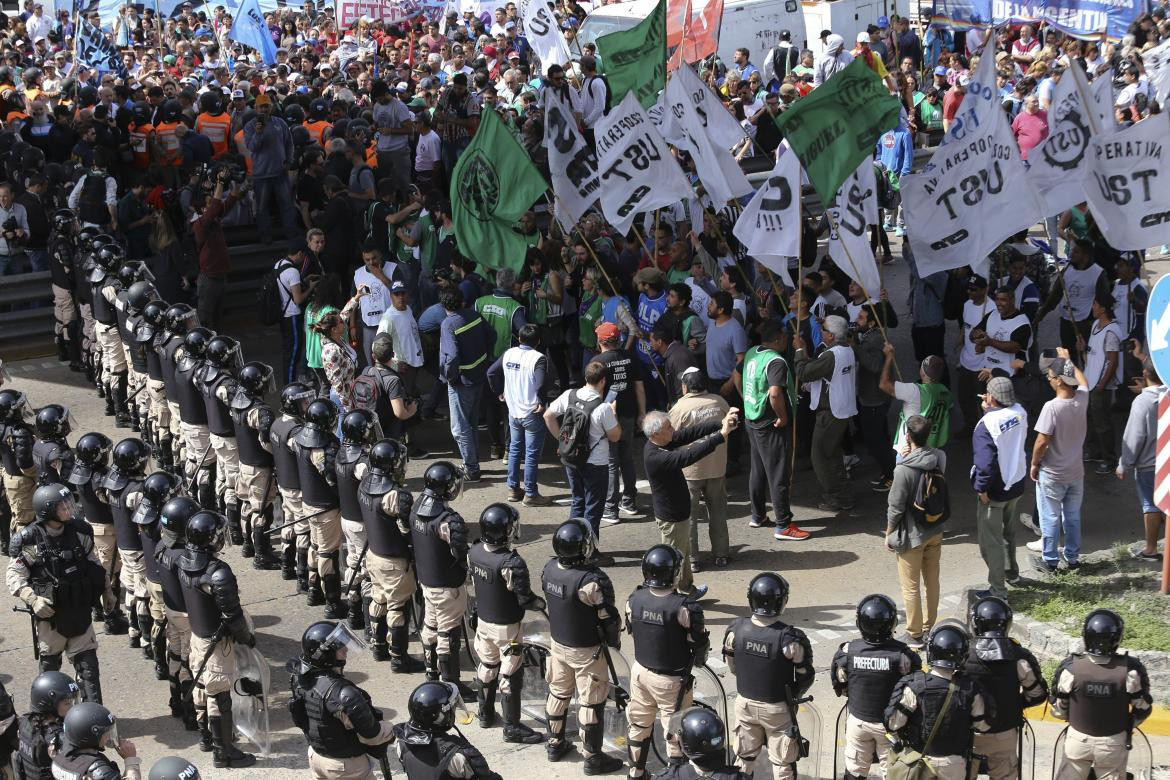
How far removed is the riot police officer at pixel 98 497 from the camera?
1046 centimetres

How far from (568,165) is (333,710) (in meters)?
7.96

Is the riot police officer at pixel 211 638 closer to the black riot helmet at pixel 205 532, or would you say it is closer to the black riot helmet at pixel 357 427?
the black riot helmet at pixel 205 532

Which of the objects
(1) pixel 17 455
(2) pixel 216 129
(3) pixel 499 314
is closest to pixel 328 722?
(1) pixel 17 455

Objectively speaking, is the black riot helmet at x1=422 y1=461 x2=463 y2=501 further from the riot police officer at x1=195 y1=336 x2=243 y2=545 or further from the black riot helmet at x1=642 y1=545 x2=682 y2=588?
the riot police officer at x1=195 y1=336 x2=243 y2=545

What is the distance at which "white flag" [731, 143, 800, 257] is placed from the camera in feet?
41.5

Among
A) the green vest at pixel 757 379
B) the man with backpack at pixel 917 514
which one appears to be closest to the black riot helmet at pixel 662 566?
the man with backpack at pixel 917 514

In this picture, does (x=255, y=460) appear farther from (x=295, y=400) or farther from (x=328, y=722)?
(x=328, y=722)

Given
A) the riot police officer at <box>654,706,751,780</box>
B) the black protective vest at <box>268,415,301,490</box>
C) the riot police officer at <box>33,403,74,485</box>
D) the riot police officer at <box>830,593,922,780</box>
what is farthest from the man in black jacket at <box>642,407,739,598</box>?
Result: the riot police officer at <box>33,403,74,485</box>

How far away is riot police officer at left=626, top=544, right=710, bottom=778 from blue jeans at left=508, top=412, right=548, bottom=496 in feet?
14.1

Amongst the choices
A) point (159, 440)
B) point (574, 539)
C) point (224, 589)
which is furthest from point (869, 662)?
point (159, 440)

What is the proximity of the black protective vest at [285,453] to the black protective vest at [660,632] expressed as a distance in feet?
11.8

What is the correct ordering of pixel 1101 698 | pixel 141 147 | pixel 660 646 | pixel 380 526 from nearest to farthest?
pixel 1101 698, pixel 660 646, pixel 380 526, pixel 141 147

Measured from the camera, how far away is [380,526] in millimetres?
10078

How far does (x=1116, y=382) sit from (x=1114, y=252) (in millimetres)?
2866
